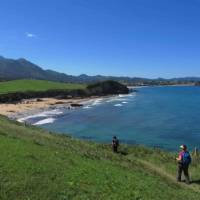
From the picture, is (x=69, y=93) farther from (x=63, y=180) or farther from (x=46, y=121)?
(x=63, y=180)

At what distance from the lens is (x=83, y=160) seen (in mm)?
23297

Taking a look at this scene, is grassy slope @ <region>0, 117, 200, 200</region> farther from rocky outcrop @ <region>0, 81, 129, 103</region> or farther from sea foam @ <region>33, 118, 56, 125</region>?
rocky outcrop @ <region>0, 81, 129, 103</region>

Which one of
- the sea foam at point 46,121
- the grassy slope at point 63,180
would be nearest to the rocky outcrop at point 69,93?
the sea foam at point 46,121

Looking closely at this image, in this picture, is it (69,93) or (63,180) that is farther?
(69,93)

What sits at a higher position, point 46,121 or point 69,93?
point 69,93

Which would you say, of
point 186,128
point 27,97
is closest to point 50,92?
point 27,97

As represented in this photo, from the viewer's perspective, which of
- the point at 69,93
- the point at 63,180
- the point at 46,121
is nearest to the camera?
the point at 63,180

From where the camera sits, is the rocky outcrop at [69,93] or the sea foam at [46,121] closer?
the sea foam at [46,121]

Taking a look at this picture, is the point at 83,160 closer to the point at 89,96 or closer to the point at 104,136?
the point at 104,136

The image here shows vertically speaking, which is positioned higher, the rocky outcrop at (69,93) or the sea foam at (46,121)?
the rocky outcrop at (69,93)

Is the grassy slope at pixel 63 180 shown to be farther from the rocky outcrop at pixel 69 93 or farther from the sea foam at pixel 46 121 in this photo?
the rocky outcrop at pixel 69 93

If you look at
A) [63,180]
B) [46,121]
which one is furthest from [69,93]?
[63,180]

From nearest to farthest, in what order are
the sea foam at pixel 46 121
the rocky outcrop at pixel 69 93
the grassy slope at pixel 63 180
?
the grassy slope at pixel 63 180
the sea foam at pixel 46 121
the rocky outcrop at pixel 69 93

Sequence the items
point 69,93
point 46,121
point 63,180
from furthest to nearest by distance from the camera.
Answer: point 69,93 → point 46,121 → point 63,180
